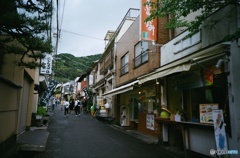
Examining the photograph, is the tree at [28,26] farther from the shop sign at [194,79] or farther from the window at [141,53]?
the window at [141,53]

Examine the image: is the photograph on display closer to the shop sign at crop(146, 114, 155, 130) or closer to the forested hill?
the shop sign at crop(146, 114, 155, 130)

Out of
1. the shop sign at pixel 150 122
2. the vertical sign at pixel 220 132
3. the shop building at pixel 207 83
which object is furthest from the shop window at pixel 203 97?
the shop sign at pixel 150 122

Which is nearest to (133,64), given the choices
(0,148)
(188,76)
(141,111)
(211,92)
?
(141,111)

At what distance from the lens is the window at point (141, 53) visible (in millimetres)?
14544

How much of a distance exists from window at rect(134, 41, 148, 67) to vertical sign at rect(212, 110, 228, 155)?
8.15 metres

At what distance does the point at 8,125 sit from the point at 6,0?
4835 millimetres

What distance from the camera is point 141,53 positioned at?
49.9 ft

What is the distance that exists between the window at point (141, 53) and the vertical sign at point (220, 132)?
815 cm

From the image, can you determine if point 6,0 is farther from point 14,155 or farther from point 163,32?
point 163,32

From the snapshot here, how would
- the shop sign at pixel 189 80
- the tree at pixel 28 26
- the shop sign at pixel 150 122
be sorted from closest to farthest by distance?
the tree at pixel 28 26 < the shop sign at pixel 189 80 < the shop sign at pixel 150 122

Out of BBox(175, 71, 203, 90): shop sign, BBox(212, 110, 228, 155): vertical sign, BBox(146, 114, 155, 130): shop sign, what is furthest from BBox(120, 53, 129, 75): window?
BBox(212, 110, 228, 155): vertical sign

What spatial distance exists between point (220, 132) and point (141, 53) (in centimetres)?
952

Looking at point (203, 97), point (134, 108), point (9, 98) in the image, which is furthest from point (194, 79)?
point (134, 108)

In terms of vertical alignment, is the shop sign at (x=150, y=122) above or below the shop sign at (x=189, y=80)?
below
